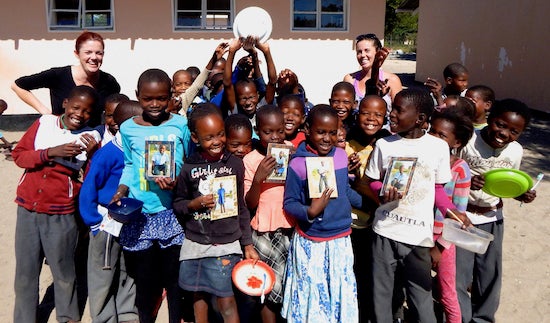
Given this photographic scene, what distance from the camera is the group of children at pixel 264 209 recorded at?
264cm

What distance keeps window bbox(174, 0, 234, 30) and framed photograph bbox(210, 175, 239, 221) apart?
858 centimetres

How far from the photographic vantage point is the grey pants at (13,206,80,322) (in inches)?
115

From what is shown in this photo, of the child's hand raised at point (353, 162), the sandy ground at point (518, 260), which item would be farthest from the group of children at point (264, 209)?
the sandy ground at point (518, 260)

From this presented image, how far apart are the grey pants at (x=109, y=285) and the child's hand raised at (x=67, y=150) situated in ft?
1.86

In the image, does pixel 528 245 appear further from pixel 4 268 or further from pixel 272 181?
pixel 4 268

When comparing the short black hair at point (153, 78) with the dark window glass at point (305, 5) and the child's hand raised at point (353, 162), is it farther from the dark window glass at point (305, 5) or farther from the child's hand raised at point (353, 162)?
the dark window glass at point (305, 5)

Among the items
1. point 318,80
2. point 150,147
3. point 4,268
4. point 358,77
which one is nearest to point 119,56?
point 318,80

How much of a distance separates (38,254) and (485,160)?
311cm

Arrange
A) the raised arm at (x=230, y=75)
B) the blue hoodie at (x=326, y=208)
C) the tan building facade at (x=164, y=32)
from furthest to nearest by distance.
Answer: the tan building facade at (x=164, y=32), the raised arm at (x=230, y=75), the blue hoodie at (x=326, y=208)

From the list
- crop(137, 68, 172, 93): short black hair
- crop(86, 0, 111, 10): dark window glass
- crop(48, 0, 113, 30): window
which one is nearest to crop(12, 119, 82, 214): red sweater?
crop(137, 68, 172, 93): short black hair

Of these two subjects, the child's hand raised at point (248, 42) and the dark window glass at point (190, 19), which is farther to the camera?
the dark window glass at point (190, 19)

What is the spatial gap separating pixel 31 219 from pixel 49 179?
0.29m

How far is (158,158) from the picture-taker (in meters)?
2.57

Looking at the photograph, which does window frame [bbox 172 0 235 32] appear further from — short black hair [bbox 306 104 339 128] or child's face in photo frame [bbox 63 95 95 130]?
short black hair [bbox 306 104 339 128]
